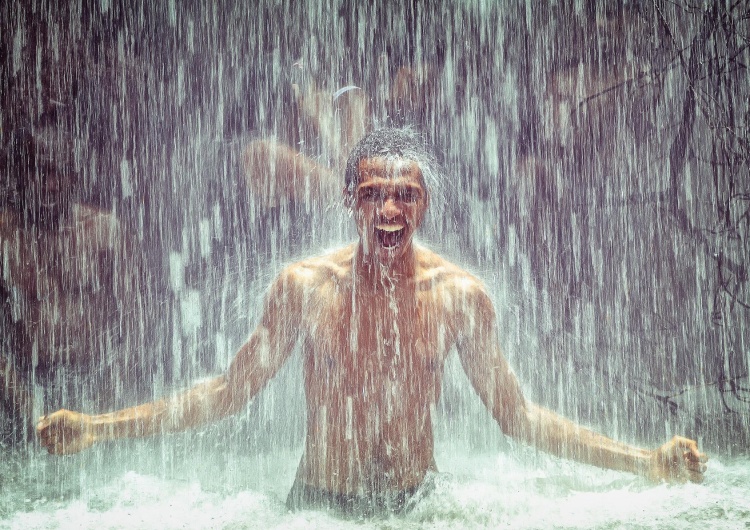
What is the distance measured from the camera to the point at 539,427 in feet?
8.58

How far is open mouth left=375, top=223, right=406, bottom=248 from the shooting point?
270 centimetres

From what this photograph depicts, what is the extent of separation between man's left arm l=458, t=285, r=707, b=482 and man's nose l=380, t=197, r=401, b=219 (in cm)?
52

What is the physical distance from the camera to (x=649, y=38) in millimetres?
4664

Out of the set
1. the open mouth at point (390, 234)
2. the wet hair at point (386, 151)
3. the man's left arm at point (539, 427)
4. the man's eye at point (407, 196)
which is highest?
the wet hair at point (386, 151)

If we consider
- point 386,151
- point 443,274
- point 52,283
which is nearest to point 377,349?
point 443,274

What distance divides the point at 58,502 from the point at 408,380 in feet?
7.29

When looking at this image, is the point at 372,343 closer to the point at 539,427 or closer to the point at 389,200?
the point at 389,200

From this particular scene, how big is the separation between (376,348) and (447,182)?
2893 mm

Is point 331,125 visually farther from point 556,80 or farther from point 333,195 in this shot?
point 556,80

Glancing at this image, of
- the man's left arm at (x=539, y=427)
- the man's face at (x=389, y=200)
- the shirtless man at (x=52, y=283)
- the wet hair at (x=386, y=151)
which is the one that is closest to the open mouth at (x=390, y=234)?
the man's face at (x=389, y=200)

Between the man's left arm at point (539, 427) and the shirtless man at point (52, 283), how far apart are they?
3.32 meters

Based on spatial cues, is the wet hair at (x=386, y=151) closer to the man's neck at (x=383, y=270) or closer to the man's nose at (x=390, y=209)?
the man's nose at (x=390, y=209)

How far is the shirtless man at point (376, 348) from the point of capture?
2709mm

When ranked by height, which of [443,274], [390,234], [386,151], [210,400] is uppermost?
[386,151]
